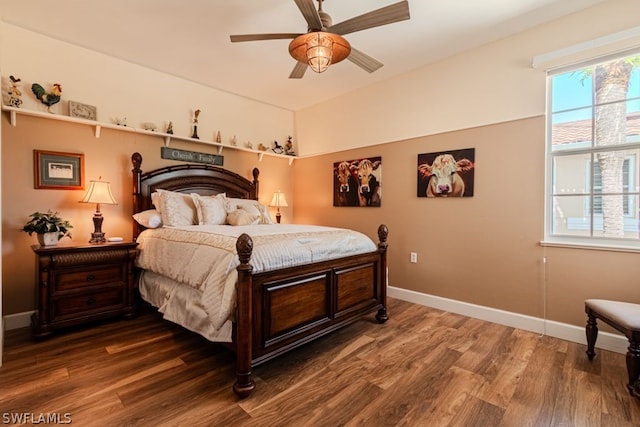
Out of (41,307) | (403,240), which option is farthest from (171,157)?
(403,240)

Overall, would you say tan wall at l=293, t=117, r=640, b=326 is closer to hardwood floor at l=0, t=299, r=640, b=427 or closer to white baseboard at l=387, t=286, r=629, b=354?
white baseboard at l=387, t=286, r=629, b=354

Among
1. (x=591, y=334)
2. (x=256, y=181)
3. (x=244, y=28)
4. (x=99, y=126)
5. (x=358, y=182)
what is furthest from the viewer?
(x=256, y=181)

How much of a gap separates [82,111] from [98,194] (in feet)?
3.05

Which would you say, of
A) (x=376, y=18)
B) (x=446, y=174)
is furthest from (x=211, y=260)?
(x=446, y=174)

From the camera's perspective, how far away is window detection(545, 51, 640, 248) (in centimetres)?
243

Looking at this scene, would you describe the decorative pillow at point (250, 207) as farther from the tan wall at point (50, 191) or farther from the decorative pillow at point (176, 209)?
the tan wall at point (50, 191)

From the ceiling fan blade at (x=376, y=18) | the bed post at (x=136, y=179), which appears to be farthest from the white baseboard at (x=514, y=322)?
the ceiling fan blade at (x=376, y=18)

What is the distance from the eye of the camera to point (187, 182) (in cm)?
378

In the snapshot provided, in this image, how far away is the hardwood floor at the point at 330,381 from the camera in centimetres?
165

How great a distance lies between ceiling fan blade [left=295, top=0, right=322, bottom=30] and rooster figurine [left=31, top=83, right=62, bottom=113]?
2.65 meters

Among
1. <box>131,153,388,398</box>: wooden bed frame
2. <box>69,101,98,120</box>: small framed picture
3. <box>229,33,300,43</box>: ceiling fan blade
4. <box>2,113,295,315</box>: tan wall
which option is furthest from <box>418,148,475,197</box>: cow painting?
<box>69,101,98,120</box>: small framed picture

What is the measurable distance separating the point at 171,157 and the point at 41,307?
1.99 metres

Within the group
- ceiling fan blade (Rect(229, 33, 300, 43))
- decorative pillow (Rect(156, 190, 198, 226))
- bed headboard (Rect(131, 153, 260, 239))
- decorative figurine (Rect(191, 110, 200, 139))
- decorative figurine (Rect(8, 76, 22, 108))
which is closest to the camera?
ceiling fan blade (Rect(229, 33, 300, 43))

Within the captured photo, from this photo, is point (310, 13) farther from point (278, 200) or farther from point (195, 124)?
point (278, 200)
